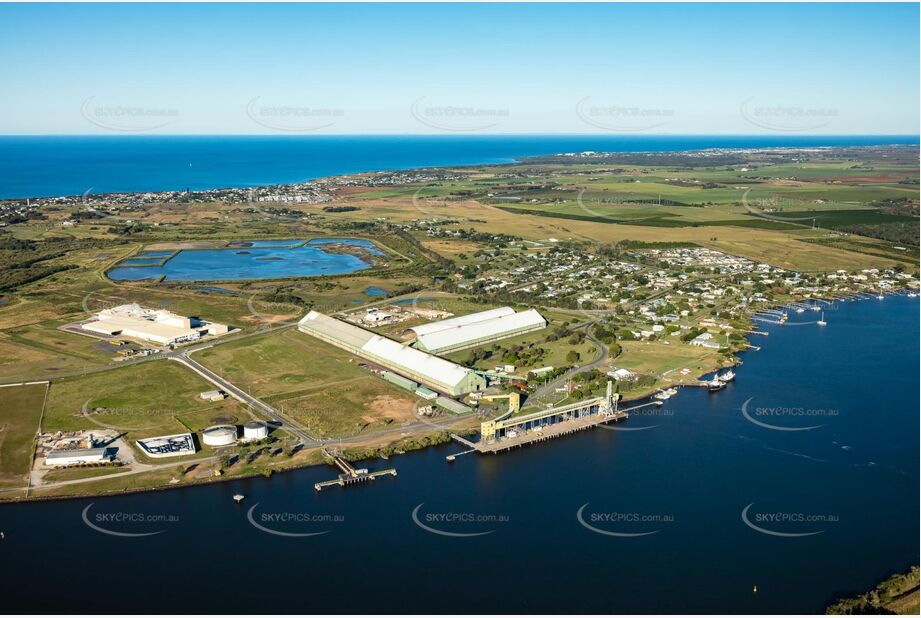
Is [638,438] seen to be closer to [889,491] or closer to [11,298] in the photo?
[889,491]

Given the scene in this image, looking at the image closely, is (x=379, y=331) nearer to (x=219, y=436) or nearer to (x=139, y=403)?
(x=139, y=403)

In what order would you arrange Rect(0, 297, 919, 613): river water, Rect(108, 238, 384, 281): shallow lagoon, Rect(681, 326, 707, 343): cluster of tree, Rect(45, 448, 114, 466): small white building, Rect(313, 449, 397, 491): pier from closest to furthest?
Rect(0, 297, 919, 613): river water → Rect(313, 449, 397, 491): pier → Rect(45, 448, 114, 466): small white building → Rect(681, 326, 707, 343): cluster of tree → Rect(108, 238, 384, 281): shallow lagoon

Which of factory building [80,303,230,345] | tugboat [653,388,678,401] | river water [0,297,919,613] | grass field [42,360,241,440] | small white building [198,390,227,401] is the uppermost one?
factory building [80,303,230,345]

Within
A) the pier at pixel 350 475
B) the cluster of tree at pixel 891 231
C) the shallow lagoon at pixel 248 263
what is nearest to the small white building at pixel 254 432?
the pier at pixel 350 475

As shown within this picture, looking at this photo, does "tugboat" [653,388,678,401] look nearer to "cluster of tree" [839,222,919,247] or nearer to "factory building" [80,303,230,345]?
"factory building" [80,303,230,345]

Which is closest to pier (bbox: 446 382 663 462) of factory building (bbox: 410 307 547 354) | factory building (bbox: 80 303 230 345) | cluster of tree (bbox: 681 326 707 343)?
factory building (bbox: 410 307 547 354)

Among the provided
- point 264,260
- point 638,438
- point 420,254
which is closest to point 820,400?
point 638,438

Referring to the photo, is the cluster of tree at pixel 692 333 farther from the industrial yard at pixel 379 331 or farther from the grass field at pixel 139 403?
the grass field at pixel 139 403
